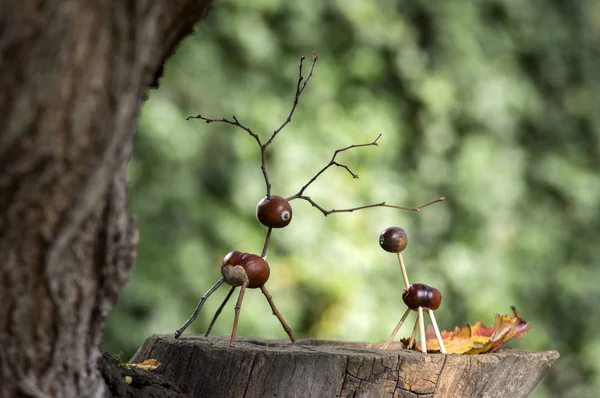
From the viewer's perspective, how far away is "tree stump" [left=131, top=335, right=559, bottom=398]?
121 centimetres

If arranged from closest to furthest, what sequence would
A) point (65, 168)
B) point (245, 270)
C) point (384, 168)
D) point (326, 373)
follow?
point (65, 168) → point (326, 373) → point (245, 270) → point (384, 168)

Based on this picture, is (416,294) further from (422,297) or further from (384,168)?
(384,168)

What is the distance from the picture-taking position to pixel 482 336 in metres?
1.50

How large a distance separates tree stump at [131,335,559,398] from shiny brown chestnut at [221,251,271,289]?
11 centimetres

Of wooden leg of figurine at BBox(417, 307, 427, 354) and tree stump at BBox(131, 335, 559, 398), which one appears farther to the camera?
wooden leg of figurine at BBox(417, 307, 427, 354)

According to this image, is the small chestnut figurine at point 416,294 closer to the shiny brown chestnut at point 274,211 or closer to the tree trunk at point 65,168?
the shiny brown chestnut at point 274,211

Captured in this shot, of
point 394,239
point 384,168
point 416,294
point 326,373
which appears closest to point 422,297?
point 416,294

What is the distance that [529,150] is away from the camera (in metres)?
3.72

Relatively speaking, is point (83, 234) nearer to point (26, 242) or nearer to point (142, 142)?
point (26, 242)

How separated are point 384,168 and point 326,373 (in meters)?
1.95

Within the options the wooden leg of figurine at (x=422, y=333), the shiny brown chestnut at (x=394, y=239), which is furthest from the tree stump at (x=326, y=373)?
the shiny brown chestnut at (x=394, y=239)

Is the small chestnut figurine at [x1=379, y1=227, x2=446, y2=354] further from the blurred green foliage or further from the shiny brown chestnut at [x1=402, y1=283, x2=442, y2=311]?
the blurred green foliage

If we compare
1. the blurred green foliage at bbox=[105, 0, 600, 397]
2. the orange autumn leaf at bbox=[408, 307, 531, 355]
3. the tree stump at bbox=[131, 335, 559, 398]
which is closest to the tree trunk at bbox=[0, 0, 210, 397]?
the tree stump at bbox=[131, 335, 559, 398]

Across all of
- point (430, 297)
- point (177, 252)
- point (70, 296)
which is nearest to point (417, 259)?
point (177, 252)
